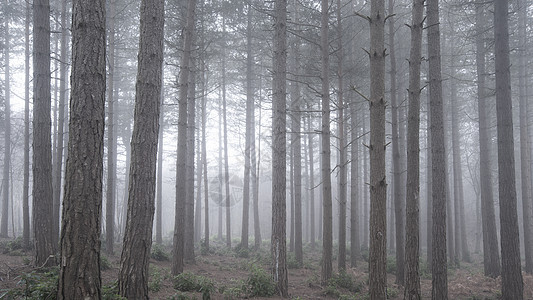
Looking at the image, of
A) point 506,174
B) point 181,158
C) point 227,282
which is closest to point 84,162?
point 181,158

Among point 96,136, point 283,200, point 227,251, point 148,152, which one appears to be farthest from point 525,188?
point 96,136

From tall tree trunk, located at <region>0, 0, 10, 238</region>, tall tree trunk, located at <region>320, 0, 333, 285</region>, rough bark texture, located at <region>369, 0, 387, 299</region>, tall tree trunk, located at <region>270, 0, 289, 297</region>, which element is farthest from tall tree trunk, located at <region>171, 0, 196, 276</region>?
tall tree trunk, located at <region>0, 0, 10, 238</region>

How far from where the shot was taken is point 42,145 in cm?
754

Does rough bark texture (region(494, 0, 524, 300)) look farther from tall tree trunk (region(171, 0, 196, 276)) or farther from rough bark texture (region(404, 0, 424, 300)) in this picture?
tall tree trunk (region(171, 0, 196, 276))

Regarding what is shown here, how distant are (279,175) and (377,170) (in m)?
2.87

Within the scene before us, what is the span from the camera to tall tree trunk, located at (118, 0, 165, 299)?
5.37 metres

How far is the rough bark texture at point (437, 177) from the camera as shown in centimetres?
739

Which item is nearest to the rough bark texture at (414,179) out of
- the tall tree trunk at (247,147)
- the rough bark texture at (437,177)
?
the rough bark texture at (437,177)

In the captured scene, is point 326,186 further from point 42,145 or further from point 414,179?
point 42,145

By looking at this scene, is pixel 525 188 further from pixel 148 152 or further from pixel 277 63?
pixel 148 152

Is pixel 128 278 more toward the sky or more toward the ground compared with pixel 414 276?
more toward the sky

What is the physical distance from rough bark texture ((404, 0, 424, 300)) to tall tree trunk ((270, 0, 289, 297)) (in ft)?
9.06

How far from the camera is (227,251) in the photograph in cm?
1759

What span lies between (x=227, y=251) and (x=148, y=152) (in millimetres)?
13115
